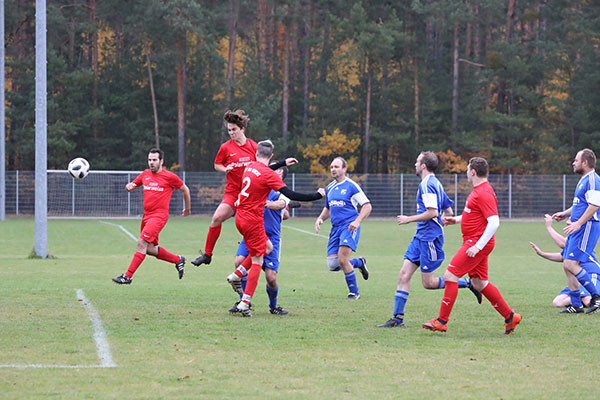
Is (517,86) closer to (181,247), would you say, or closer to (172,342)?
(181,247)

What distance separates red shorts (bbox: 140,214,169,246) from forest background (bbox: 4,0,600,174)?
120ft

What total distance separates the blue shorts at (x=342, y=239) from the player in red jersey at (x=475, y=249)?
3.40m

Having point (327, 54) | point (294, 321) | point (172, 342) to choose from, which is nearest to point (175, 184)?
point (294, 321)

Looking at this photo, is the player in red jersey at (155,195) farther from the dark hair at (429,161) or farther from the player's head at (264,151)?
the dark hair at (429,161)

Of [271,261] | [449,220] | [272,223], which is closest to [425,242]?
[449,220]

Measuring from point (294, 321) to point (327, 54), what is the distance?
49131mm

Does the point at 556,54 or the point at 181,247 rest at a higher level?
the point at 556,54

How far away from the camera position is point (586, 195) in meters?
10.3

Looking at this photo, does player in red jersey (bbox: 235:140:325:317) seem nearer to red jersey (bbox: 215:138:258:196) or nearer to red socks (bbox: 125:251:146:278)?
red jersey (bbox: 215:138:258:196)

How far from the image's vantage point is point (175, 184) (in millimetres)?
12617

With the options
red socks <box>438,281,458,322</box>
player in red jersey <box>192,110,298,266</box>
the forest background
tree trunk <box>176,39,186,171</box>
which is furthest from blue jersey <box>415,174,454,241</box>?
tree trunk <box>176,39,186,171</box>

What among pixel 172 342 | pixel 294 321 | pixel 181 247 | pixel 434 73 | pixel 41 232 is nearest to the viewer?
pixel 172 342

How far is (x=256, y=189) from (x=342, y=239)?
289 cm

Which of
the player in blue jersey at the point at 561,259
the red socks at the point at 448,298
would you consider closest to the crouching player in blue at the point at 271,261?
the red socks at the point at 448,298
